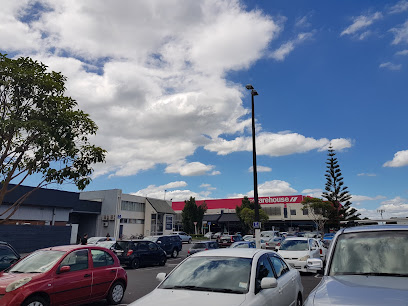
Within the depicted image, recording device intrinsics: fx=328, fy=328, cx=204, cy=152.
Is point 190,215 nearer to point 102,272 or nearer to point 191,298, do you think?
point 102,272

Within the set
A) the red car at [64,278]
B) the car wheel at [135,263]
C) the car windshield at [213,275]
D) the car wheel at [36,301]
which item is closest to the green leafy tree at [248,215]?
the car wheel at [135,263]

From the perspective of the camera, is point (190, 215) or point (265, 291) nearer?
point (265, 291)

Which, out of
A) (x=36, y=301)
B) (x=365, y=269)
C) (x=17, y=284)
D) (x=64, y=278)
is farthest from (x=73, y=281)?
(x=365, y=269)

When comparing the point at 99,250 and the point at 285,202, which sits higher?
the point at 285,202

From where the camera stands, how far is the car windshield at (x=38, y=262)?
7.11 m

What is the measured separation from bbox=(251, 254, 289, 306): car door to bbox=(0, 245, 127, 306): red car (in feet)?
14.5

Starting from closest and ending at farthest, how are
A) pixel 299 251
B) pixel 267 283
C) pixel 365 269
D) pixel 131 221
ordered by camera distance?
pixel 365 269 < pixel 267 283 < pixel 299 251 < pixel 131 221

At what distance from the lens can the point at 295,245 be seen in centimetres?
1502

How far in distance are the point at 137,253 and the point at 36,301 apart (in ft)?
39.6

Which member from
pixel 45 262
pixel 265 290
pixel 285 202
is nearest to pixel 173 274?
pixel 265 290

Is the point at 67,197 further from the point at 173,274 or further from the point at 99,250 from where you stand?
the point at 173,274

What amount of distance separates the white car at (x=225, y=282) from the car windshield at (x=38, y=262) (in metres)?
3.30

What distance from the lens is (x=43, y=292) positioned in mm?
6551

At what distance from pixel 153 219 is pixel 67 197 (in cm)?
2124
